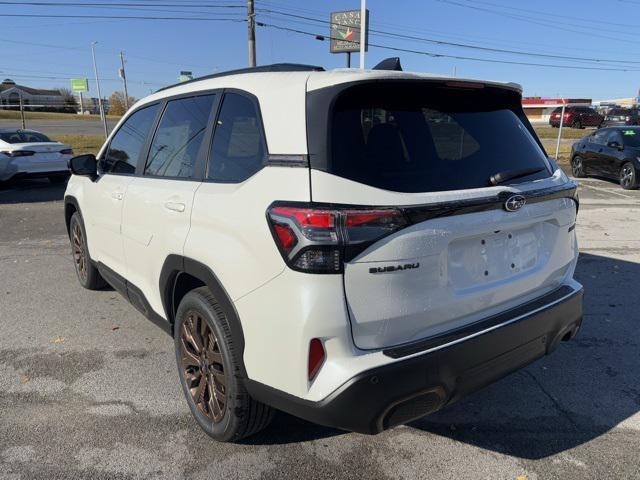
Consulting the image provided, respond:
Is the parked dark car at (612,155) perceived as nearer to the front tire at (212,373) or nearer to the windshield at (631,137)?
the windshield at (631,137)

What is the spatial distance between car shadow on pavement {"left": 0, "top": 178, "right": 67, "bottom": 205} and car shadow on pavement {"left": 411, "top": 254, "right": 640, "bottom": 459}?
10.7 m

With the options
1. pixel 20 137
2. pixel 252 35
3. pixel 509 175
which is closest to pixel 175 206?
pixel 509 175

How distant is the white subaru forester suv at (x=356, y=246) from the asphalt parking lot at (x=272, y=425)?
264 mm

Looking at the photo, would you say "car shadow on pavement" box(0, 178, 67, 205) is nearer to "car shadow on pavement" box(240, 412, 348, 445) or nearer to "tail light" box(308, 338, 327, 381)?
"car shadow on pavement" box(240, 412, 348, 445)

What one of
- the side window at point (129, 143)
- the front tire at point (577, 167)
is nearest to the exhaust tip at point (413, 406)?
the side window at point (129, 143)

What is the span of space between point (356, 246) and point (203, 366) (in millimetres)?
1290

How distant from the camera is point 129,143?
3863mm

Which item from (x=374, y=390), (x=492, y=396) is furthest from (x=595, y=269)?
(x=374, y=390)

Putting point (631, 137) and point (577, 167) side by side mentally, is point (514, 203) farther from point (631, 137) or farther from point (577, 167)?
point (577, 167)

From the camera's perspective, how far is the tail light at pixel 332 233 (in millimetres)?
1950

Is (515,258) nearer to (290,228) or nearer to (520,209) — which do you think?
(520,209)

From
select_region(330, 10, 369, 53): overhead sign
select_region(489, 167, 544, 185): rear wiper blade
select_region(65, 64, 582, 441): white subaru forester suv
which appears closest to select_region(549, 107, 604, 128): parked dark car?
select_region(330, 10, 369, 53): overhead sign

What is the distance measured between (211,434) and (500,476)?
147 centimetres

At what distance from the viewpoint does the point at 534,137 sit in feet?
9.52
